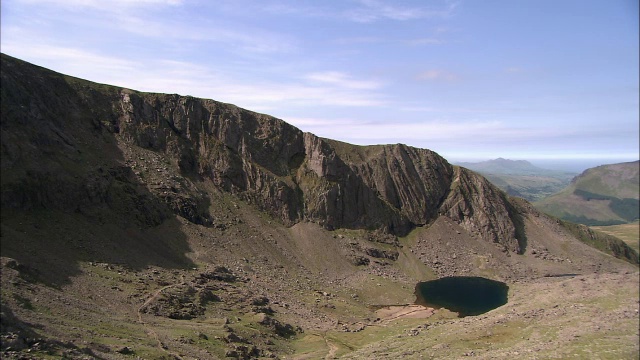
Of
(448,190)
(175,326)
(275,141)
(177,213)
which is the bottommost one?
(175,326)

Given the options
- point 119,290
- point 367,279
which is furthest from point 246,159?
point 119,290

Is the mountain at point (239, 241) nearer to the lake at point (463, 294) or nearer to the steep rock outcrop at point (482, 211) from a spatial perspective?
the steep rock outcrop at point (482, 211)

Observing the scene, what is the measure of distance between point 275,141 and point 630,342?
130638 millimetres

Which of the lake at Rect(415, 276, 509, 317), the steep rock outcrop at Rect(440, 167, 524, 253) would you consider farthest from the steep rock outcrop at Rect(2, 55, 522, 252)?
the lake at Rect(415, 276, 509, 317)

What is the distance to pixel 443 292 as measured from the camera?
125688 mm

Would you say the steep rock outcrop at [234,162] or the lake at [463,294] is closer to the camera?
the steep rock outcrop at [234,162]

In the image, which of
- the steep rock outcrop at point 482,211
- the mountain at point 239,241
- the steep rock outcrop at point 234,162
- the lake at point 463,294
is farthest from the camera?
the steep rock outcrop at point 482,211

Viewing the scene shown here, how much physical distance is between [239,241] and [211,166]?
33.0m

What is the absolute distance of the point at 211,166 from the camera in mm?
138625

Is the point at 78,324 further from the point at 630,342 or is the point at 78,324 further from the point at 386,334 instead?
the point at 630,342

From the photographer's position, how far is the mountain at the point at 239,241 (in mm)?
60656

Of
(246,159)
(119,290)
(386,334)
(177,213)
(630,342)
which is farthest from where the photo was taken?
(246,159)

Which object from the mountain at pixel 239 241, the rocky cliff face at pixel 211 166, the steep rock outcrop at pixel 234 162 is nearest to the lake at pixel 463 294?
the mountain at pixel 239 241

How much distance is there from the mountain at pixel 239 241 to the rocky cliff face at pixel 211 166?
1.74 ft
